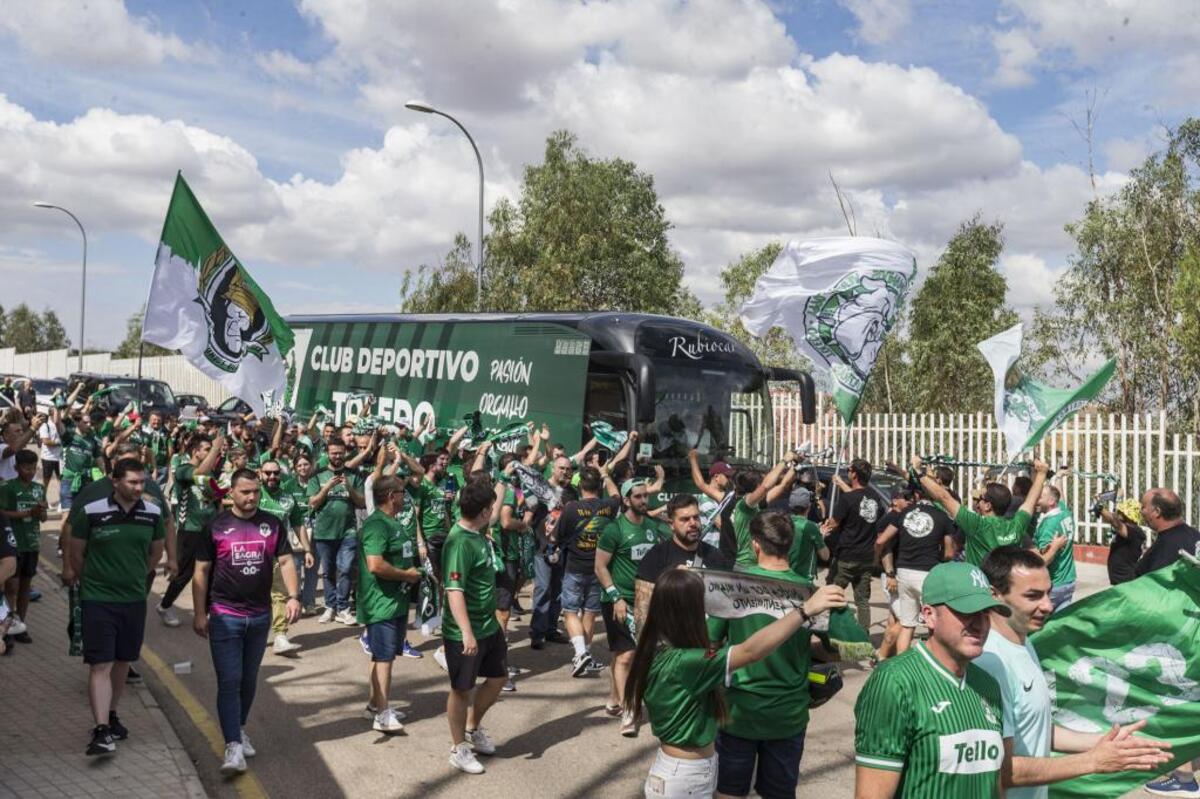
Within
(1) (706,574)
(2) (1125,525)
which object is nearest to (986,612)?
(1) (706,574)

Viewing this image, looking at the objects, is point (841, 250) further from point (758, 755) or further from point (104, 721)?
point (104, 721)

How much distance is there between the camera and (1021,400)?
8953 millimetres

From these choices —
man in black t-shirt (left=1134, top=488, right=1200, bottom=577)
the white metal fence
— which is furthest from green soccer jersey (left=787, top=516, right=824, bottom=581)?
the white metal fence

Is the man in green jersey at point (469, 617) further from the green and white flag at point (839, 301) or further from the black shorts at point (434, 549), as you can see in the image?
the green and white flag at point (839, 301)

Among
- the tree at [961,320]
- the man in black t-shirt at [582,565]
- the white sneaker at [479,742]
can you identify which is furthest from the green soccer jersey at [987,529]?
the tree at [961,320]

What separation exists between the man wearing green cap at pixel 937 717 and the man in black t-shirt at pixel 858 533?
7044 mm

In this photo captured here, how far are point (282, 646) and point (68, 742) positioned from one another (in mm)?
2778

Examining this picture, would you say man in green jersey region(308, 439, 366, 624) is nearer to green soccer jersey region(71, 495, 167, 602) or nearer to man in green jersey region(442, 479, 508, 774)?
green soccer jersey region(71, 495, 167, 602)

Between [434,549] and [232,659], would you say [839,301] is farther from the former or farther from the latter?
[232,659]

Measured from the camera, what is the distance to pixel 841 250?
31.8 feet

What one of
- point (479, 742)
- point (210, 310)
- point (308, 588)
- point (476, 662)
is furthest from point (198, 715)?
point (308, 588)

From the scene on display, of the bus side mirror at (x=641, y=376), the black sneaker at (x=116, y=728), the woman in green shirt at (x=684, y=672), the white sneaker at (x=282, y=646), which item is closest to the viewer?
the woman in green shirt at (x=684, y=672)

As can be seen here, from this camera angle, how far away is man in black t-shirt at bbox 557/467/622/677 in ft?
29.7

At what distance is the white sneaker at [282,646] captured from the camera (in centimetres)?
946
